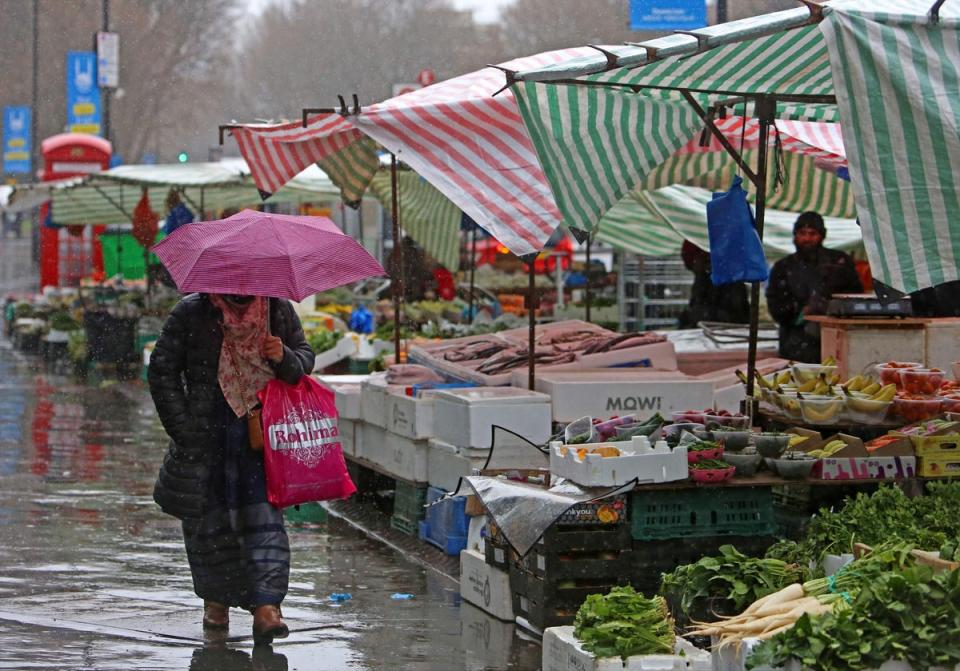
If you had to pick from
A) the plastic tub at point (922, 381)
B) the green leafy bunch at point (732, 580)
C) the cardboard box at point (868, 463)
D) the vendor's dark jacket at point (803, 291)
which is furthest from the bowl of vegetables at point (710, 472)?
the vendor's dark jacket at point (803, 291)

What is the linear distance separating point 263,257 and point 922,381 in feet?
11.5

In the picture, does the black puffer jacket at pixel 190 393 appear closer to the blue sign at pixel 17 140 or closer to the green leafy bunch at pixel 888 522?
the green leafy bunch at pixel 888 522

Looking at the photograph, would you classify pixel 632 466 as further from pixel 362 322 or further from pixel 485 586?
pixel 362 322

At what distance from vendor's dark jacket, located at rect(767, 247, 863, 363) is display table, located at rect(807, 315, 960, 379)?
1722 mm

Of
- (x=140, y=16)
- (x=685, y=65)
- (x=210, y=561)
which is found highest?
(x=140, y=16)

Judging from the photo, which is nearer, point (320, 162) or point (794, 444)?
point (794, 444)

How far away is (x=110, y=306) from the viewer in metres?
24.4

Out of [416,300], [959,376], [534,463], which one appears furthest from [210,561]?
[416,300]

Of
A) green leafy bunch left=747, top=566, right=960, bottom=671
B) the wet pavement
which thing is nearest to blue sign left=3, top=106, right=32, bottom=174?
the wet pavement

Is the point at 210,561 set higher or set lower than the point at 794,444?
lower

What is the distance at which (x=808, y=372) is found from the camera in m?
8.27

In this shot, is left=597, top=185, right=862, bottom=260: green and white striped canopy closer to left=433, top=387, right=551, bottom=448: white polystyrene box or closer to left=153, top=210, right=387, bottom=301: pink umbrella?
left=433, top=387, right=551, bottom=448: white polystyrene box

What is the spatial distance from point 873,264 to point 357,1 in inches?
3685

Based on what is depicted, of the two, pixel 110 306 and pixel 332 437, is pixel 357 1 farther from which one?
pixel 332 437
